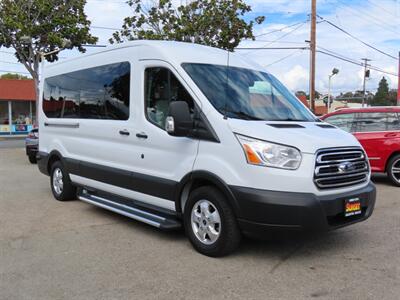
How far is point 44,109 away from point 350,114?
22.5 ft

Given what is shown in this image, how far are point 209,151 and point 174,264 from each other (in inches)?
49.7

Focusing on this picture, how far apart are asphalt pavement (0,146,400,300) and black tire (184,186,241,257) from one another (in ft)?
0.39

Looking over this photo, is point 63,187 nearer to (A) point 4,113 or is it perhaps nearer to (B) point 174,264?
(B) point 174,264

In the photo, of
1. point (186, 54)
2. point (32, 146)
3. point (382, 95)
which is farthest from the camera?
point (382, 95)

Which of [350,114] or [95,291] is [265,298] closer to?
[95,291]

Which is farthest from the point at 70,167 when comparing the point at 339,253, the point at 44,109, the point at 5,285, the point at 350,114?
the point at 350,114

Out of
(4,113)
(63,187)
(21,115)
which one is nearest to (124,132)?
(63,187)

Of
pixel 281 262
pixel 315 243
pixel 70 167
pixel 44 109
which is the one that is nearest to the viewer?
pixel 281 262

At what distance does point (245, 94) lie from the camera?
17.6 feet

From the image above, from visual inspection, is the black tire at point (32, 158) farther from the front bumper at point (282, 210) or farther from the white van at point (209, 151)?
the front bumper at point (282, 210)

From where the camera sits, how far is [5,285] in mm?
4207

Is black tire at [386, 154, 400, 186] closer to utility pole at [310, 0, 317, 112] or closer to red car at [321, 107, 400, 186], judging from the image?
red car at [321, 107, 400, 186]

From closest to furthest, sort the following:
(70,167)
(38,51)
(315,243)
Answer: (315,243) → (70,167) → (38,51)

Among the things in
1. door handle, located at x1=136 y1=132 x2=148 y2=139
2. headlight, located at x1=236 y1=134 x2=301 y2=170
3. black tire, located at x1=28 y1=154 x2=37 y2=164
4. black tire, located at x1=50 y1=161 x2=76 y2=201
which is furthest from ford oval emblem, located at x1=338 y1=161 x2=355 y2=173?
black tire, located at x1=28 y1=154 x2=37 y2=164
